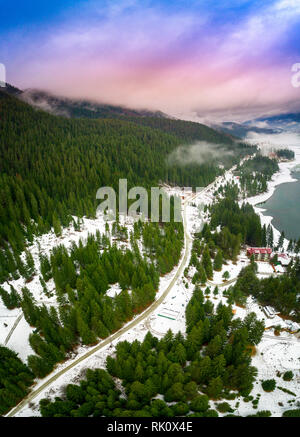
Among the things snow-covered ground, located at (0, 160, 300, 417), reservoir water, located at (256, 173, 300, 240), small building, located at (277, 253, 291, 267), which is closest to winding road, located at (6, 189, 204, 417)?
snow-covered ground, located at (0, 160, 300, 417)

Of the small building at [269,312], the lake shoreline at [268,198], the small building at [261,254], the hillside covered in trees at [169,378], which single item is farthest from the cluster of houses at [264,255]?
the hillside covered in trees at [169,378]

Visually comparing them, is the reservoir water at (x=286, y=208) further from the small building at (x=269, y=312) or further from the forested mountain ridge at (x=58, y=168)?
the small building at (x=269, y=312)

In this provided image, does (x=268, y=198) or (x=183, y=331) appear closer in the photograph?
(x=183, y=331)

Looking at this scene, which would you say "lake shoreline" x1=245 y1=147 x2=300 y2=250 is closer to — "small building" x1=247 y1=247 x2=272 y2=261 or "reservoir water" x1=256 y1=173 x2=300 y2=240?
"reservoir water" x1=256 y1=173 x2=300 y2=240

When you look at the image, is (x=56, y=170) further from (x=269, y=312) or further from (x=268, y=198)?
(x=268, y=198)

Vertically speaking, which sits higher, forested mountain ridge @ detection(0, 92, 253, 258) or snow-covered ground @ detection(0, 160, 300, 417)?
forested mountain ridge @ detection(0, 92, 253, 258)

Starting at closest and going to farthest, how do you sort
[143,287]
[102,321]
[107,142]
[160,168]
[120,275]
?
[102,321], [143,287], [120,275], [160,168], [107,142]

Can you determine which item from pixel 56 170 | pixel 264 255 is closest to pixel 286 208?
pixel 264 255

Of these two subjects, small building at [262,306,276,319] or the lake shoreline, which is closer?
small building at [262,306,276,319]

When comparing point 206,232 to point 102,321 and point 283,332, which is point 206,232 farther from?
point 102,321

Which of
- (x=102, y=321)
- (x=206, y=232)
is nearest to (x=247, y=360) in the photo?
(x=102, y=321)

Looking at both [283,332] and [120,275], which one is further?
[120,275]
